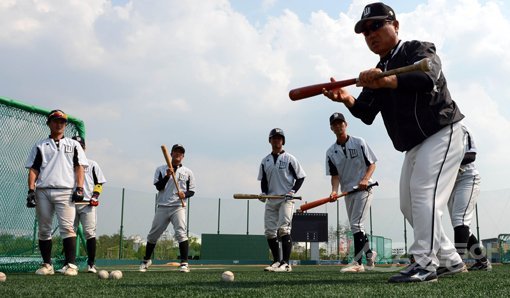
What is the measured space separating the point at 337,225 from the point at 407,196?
2345 centimetres

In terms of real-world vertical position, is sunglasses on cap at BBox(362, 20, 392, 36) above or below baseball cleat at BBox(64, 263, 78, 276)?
above

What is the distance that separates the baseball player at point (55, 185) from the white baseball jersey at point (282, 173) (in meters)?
3.32

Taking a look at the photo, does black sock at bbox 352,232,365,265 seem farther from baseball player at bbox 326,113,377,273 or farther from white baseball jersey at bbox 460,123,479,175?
white baseball jersey at bbox 460,123,479,175

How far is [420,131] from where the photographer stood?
12.9ft

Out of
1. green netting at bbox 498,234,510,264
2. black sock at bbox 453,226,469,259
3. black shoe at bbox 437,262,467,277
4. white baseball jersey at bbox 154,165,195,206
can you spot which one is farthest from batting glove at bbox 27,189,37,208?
green netting at bbox 498,234,510,264

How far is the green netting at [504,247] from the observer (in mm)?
19094

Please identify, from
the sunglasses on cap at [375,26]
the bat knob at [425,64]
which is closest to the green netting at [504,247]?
the sunglasses on cap at [375,26]

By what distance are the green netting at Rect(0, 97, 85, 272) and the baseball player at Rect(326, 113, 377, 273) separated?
16.6 ft

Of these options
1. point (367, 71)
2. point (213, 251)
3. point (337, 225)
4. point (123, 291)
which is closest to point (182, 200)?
point (123, 291)

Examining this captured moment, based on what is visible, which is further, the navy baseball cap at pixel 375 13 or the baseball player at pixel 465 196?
the baseball player at pixel 465 196

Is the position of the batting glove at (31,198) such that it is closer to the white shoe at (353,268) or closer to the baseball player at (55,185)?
the baseball player at (55,185)

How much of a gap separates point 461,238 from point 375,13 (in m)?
3.55

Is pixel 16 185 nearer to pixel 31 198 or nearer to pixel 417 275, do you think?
pixel 31 198

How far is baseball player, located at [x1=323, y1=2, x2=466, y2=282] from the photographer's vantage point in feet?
12.5
